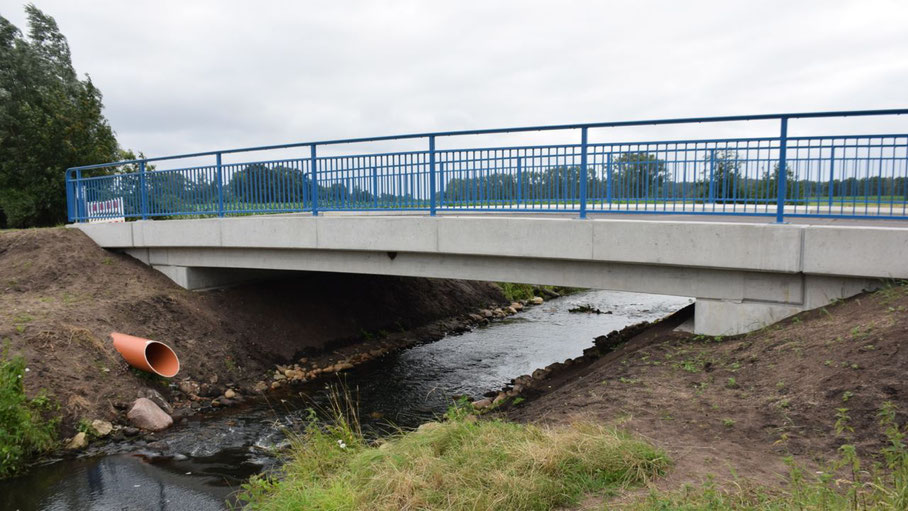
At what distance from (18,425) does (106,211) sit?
315 inches

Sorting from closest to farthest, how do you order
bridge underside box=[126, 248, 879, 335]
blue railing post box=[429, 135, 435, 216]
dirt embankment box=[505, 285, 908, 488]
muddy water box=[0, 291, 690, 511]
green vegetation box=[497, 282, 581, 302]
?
dirt embankment box=[505, 285, 908, 488] < muddy water box=[0, 291, 690, 511] < bridge underside box=[126, 248, 879, 335] < blue railing post box=[429, 135, 435, 216] < green vegetation box=[497, 282, 581, 302]

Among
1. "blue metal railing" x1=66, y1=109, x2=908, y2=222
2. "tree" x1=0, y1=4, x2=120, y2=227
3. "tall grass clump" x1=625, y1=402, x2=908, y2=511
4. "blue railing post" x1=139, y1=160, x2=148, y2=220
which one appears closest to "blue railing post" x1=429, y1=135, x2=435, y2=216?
"blue metal railing" x1=66, y1=109, x2=908, y2=222

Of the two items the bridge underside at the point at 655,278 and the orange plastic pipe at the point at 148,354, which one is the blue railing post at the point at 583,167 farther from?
the orange plastic pipe at the point at 148,354

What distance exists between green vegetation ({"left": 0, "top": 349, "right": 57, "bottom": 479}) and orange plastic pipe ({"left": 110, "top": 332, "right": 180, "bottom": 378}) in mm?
1557

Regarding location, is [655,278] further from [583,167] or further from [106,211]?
[106,211]

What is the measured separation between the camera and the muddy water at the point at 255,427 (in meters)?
6.62

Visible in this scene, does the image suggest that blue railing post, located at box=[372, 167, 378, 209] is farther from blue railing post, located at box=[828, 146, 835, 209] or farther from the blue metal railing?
blue railing post, located at box=[828, 146, 835, 209]

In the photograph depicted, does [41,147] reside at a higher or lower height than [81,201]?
higher

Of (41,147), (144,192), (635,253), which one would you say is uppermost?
(41,147)

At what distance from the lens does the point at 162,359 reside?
33.5 feet

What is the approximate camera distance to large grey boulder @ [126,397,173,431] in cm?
855

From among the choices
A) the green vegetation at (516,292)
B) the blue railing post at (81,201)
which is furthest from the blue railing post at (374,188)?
the green vegetation at (516,292)

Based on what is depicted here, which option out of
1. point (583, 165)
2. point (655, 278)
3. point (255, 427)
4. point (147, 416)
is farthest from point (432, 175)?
point (147, 416)

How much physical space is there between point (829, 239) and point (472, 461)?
5115 millimetres
